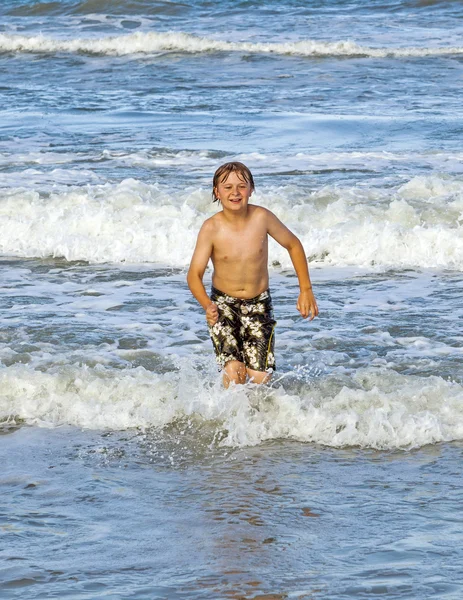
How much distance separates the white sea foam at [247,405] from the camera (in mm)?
5242

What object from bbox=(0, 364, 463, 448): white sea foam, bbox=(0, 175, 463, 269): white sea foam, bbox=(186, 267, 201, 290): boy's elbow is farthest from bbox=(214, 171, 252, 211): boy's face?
bbox=(0, 175, 463, 269): white sea foam

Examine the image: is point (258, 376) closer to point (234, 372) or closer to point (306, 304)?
point (234, 372)

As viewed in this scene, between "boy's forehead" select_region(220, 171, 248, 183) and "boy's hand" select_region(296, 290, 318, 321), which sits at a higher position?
"boy's forehead" select_region(220, 171, 248, 183)

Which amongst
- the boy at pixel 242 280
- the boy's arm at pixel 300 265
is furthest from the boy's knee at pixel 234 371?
the boy's arm at pixel 300 265

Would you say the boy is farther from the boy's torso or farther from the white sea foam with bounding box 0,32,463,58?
the white sea foam with bounding box 0,32,463,58

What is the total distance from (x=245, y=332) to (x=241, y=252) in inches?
17.5

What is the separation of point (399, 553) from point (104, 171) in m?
9.36

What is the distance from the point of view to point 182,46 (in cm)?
2469

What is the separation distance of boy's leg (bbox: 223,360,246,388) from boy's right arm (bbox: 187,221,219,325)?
0.41 metres

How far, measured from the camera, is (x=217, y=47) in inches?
953

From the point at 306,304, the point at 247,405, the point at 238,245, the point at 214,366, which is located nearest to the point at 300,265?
the point at 306,304

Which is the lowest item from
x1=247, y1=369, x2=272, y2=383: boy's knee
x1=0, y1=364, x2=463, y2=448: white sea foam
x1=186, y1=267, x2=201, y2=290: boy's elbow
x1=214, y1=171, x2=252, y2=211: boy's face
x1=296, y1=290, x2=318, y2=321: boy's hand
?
x1=0, y1=364, x2=463, y2=448: white sea foam

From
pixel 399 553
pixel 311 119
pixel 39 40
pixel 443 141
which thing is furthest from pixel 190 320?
pixel 39 40

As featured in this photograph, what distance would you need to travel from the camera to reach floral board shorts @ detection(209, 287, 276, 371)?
5625 mm
